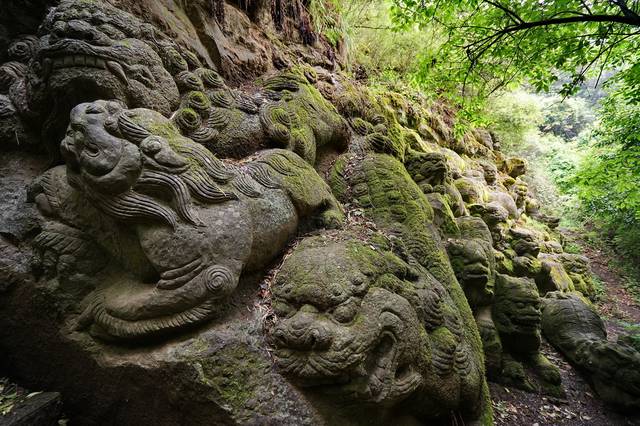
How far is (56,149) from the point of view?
2.71m

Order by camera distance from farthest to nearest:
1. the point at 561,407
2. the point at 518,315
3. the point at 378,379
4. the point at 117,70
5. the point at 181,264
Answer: the point at 518,315, the point at 561,407, the point at 117,70, the point at 378,379, the point at 181,264

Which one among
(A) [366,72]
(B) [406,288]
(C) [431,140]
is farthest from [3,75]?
(C) [431,140]

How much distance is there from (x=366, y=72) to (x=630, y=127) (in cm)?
661

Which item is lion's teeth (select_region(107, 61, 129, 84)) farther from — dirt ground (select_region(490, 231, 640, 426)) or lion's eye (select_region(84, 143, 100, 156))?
dirt ground (select_region(490, 231, 640, 426))

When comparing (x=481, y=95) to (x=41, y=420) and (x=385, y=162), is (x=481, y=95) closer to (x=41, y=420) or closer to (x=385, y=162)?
(x=385, y=162)

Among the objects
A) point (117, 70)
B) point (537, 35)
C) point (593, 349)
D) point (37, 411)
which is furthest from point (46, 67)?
point (593, 349)

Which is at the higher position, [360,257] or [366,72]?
[366,72]

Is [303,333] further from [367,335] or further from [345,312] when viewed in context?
[367,335]

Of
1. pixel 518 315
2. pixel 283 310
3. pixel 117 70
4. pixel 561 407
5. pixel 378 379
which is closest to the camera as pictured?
pixel 378 379

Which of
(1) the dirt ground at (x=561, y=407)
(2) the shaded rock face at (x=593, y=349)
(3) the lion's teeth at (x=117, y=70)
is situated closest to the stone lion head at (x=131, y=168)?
(3) the lion's teeth at (x=117, y=70)

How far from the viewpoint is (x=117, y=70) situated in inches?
101

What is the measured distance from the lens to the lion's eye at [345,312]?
→ 2166 mm

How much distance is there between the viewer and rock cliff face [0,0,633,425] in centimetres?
202

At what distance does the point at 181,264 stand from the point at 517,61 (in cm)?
592
